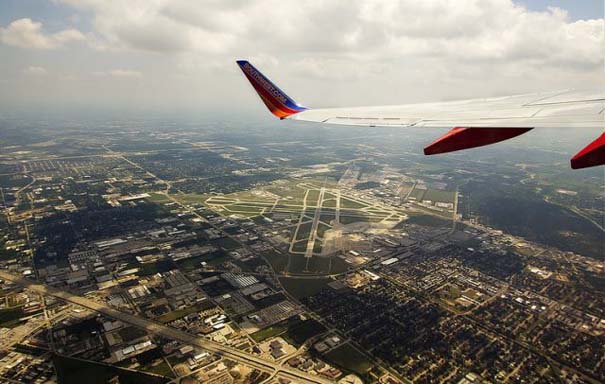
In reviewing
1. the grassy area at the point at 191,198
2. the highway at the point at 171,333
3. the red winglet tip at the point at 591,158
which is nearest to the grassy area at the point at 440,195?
the grassy area at the point at 191,198

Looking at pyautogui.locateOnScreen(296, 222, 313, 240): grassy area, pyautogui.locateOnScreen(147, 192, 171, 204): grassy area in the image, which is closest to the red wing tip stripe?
pyautogui.locateOnScreen(296, 222, 313, 240): grassy area

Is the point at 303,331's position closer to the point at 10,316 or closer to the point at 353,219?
the point at 10,316

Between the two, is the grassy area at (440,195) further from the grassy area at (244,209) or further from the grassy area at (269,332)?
the grassy area at (269,332)

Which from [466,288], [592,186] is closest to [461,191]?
[592,186]

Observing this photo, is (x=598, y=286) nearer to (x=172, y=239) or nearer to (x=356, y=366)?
(x=356, y=366)

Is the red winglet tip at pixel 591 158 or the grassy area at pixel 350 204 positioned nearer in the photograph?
the red winglet tip at pixel 591 158

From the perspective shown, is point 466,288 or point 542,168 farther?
point 542,168
